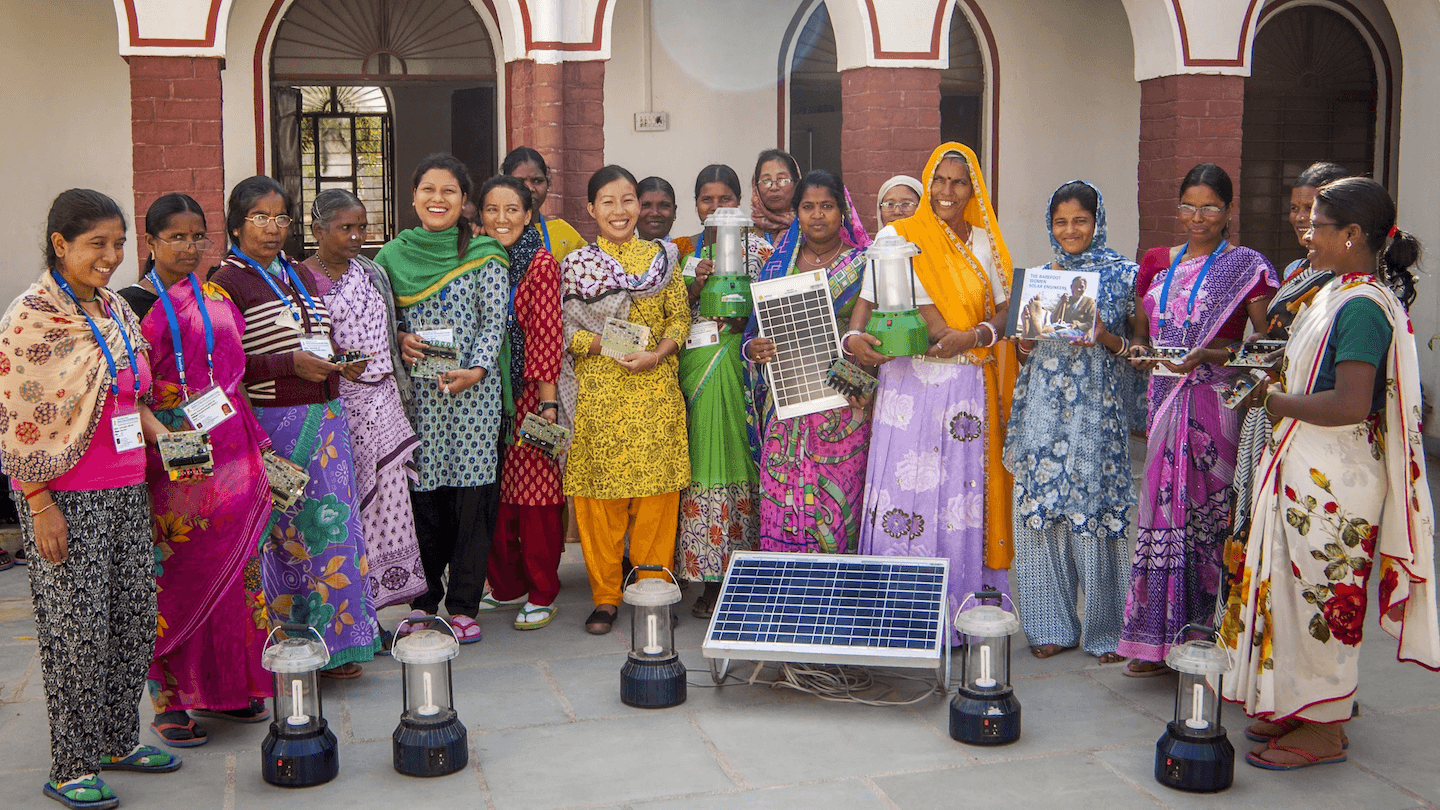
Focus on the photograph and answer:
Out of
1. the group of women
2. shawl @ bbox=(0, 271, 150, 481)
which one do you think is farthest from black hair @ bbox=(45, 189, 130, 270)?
shawl @ bbox=(0, 271, 150, 481)

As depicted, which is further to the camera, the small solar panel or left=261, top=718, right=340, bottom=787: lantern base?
the small solar panel

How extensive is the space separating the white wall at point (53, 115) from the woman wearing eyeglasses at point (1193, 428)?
7.02m

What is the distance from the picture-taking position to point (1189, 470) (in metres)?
4.34

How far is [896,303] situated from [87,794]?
2892mm

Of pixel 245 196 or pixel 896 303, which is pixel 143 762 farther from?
pixel 896 303

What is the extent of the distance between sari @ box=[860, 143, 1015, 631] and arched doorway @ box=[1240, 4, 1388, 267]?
6431mm

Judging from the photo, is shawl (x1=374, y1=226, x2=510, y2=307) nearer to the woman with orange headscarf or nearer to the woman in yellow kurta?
the woman in yellow kurta

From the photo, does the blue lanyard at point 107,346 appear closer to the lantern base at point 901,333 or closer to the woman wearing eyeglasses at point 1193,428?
the lantern base at point 901,333

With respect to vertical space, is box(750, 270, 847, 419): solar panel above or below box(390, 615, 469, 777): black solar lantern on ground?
above

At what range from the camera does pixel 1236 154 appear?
8508 millimetres

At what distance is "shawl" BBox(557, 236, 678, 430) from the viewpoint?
16.2 feet

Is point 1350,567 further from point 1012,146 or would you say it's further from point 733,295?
point 1012,146

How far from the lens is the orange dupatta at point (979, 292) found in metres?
4.66

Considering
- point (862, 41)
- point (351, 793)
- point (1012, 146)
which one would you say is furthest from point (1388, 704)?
point (1012, 146)
